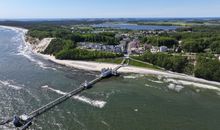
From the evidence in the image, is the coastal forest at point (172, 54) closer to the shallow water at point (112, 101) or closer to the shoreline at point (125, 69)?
the shoreline at point (125, 69)

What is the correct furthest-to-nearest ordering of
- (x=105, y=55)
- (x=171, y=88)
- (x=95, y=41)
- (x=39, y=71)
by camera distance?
(x=95, y=41) → (x=105, y=55) → (x=39, y=71) → (x=171, y=88)

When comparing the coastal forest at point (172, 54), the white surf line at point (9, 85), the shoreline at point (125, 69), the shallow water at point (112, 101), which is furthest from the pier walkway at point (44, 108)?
the coastal forest at point (172, 54)

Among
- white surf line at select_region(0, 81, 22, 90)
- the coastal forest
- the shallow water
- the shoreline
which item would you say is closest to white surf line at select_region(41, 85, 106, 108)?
the shallow water

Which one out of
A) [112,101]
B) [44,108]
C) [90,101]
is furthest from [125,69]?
[44,108]

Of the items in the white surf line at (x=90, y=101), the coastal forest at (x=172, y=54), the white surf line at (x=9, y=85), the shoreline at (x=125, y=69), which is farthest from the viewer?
the coastal forest at (x=172, y=54)

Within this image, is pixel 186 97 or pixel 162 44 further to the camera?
pixel 162 44

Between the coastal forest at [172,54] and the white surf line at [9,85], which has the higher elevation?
the coastal forest at [172,54]

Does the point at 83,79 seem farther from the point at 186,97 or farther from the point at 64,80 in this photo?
the point at 186,97

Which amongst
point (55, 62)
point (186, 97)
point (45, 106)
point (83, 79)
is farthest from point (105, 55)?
point (45, 106)
